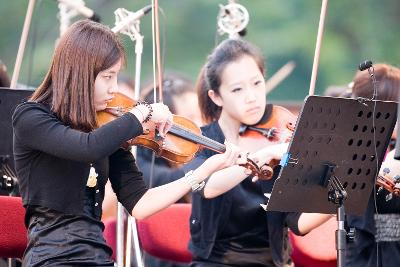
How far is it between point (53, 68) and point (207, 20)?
5132 millimetres

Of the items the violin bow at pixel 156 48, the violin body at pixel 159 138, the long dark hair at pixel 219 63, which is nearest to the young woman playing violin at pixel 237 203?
the long dark hair at pixel 219 63

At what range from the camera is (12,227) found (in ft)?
11.7

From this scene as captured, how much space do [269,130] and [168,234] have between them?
27.9 inches

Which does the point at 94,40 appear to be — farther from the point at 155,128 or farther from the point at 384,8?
the point at 384,8

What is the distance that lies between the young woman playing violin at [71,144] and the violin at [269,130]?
85cm

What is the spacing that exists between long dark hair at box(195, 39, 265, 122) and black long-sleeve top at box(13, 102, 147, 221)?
0.96 meters

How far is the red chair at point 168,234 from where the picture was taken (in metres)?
4.30

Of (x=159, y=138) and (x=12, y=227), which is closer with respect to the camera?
(x=159, y=138)

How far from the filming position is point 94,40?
10.2 ft

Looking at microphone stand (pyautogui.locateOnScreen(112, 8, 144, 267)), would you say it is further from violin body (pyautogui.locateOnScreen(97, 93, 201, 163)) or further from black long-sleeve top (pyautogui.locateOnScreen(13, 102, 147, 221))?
black long-sleeve top (pyautogui.locateOnScreen(13, 102, 147, 221))

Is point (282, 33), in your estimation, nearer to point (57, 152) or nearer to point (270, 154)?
point (270, 154)

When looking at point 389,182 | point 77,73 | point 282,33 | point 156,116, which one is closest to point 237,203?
point 389,182

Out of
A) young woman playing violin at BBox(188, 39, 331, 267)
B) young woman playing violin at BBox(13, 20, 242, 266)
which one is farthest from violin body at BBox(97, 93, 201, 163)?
young woman playing violin at BBox(188, 39, 331, 267)

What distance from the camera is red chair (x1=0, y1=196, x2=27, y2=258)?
3.54 metres
